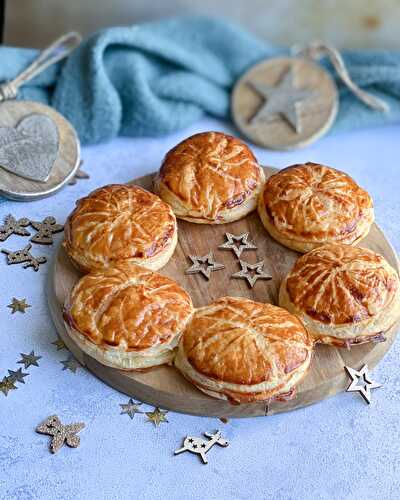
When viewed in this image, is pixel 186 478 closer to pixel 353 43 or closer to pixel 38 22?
pixel 353 43

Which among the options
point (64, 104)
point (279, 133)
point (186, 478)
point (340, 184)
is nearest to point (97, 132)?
point (64, 104)

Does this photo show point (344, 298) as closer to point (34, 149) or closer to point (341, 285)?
point (341, 285)

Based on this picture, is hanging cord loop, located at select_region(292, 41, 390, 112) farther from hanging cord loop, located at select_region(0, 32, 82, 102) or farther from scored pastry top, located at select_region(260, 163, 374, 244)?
hanging cord loop, located at select_region(0, 32, 82, 102)

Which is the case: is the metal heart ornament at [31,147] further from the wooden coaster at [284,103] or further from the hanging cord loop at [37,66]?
the wooden coaster at [284,103]

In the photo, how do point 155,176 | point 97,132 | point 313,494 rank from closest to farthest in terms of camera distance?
point 313,494 < point 155,176 < point 97,132

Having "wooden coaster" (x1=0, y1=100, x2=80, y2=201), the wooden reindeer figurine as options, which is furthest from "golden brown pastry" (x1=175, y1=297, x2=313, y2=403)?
"wooden coaster" (x1=0, y1=100, x2=80, y2=201)
